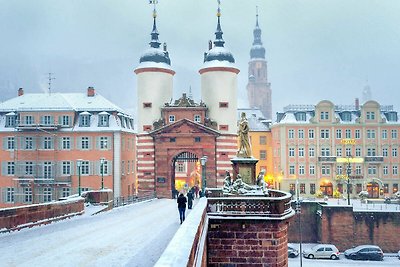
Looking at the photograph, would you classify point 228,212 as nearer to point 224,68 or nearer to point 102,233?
point 102,233

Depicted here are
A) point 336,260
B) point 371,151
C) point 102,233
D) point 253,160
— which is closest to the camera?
point 102,233

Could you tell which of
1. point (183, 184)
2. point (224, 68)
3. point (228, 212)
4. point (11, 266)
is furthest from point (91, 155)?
point (11, 266)

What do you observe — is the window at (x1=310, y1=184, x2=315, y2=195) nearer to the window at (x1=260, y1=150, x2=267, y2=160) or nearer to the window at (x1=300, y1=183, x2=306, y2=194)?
the window at (x1=300, y1=183, x2=306, y2=194)

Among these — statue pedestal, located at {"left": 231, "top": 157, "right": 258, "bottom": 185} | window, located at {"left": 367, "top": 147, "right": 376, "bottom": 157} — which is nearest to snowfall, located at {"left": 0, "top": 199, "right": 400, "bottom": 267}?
statue pedestal, located at {"left": 231, "top": 157, "right": 258, "bottom": 185}

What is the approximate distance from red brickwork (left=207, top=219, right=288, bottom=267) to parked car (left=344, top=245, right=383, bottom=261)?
25.5 metres

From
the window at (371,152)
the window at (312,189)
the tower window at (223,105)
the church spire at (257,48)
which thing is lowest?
the window at (312,189)

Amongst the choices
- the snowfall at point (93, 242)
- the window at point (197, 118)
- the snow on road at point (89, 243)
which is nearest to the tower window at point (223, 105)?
the window at point (197, 118)

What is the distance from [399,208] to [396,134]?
57.2 feet

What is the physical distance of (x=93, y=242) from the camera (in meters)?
17.2

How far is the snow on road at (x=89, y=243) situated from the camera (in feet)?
45.5

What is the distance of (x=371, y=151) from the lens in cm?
6288

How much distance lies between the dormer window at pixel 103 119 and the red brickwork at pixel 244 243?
36.8m

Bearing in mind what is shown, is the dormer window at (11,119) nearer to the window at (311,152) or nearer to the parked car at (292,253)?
the parked car at (292,253)

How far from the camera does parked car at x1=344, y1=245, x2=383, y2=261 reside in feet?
139
